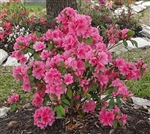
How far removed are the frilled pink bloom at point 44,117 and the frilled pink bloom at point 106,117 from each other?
1.24 feet

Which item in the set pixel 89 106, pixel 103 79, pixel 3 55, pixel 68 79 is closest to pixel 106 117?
pixel 89 106

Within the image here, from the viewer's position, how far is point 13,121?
3438 mm

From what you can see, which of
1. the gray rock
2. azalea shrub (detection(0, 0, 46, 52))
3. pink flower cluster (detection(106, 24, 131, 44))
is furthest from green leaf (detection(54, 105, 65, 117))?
azalea shrub (detection(0, 0, 46, 52))

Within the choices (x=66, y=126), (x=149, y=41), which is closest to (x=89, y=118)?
(x=66, y=126)

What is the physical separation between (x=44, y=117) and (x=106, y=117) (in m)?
Result: 0.47

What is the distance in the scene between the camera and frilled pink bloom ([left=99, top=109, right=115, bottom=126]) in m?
3.05

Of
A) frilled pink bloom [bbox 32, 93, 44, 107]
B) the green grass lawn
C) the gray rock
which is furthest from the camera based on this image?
the gray rock

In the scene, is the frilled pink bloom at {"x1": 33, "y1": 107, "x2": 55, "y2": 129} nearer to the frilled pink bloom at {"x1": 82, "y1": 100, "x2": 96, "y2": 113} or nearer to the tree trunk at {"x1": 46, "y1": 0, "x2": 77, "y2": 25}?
the frilled pink bloom at {"x1": 82, "y1": 100, "x2": 96, "y2": 113}

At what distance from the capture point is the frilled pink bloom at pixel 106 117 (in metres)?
3.05

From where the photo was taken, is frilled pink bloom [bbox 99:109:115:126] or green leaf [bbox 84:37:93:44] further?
frilled pink bloom [bbox 99:109:115:126]

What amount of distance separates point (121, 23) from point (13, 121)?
16.2 feet

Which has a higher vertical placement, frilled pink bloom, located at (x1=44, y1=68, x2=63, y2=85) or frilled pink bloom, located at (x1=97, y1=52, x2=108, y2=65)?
frilled pink bloom, located at (x1=97, y1=52, x2=108, y2=65)

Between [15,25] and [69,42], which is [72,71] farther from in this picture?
[15,25]

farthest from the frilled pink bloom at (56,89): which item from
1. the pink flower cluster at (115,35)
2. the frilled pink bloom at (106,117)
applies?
the pink flower cluster at (115,35)
